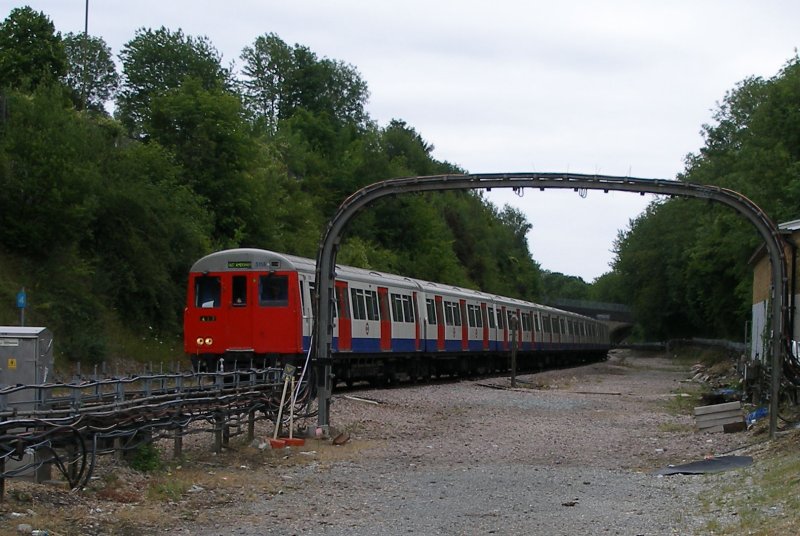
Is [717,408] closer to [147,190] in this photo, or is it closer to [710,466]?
[710,466]

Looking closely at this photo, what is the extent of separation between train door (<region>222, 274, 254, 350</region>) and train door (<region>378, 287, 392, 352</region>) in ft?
18.9

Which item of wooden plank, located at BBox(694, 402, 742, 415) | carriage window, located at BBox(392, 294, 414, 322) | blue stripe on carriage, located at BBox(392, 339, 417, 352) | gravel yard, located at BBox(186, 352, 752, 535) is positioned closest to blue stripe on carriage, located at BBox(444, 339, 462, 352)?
blue stripe on carriage, located at BBox(392, 339, 417, 352)

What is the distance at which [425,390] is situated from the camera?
27500 mm

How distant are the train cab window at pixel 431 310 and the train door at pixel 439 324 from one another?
258 millimetres

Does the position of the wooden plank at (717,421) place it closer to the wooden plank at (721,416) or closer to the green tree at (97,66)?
the wooden plank at (721,416)

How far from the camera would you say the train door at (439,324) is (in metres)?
32.7

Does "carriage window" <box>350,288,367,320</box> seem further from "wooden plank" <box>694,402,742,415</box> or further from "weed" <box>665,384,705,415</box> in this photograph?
"wooden plank" <box>694,402,742,415</box>

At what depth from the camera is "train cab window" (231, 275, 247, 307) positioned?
74.8ft

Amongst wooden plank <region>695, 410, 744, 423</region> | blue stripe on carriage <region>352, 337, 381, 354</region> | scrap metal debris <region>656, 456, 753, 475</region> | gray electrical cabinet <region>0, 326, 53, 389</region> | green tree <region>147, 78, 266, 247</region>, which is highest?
green tree <region>147, 78, 266, 247</region>

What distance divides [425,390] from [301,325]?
236 inches

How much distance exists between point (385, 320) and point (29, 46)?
3141 cm

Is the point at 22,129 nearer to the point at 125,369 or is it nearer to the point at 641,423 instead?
the point at 125,369

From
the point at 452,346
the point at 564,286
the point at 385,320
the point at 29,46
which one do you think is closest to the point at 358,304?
the point at 385,320

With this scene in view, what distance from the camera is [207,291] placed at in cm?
2316
